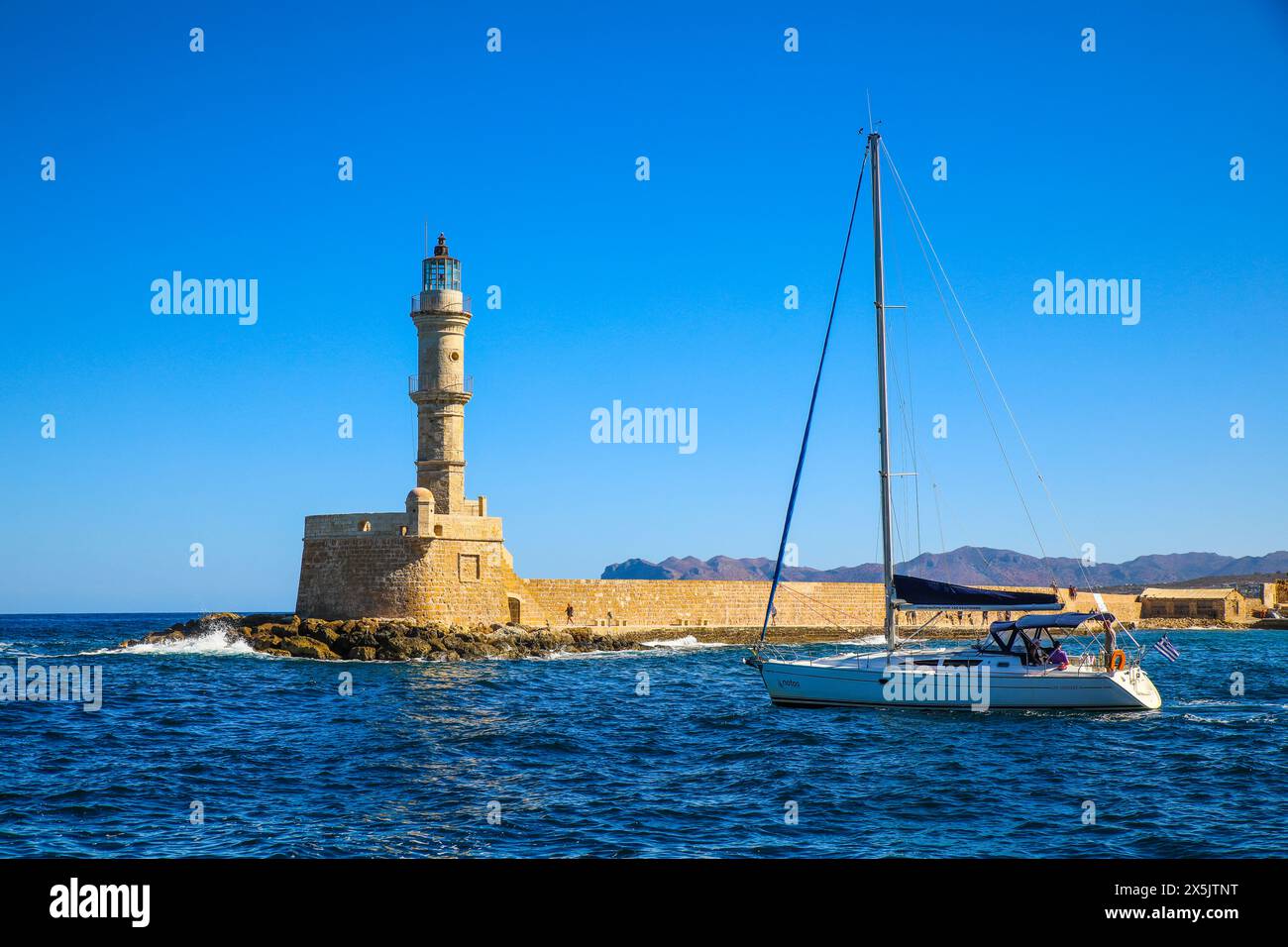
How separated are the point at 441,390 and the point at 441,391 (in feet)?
0.16

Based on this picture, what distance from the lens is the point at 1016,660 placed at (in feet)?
70.9

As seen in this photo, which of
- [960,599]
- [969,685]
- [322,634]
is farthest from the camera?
[322,634]

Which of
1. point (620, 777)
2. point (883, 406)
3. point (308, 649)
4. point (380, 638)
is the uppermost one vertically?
point (883, 406)

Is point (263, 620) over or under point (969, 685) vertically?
over

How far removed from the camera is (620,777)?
15133 millimetres

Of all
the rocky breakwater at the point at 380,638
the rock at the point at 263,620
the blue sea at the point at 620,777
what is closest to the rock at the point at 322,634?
the rocky breakwater at the point at 380,638

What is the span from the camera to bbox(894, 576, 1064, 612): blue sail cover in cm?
2155

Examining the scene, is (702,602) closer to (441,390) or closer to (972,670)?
(441,390)

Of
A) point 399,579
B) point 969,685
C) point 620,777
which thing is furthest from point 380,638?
point 620,777

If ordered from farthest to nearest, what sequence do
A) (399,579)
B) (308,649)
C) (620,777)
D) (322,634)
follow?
(399,579) < (322,634) < (308,649) < (620,777)

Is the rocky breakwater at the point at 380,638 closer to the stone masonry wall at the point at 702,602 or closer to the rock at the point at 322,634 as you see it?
the rock at the point at 322,634

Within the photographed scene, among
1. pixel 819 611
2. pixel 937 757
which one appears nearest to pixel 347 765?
pixel 937 757
